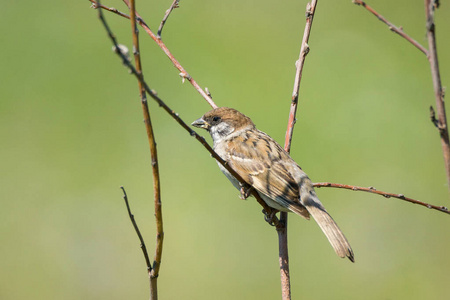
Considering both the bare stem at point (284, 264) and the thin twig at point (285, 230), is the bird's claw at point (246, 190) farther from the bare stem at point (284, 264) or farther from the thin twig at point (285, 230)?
the bare stem at point (284, 264)

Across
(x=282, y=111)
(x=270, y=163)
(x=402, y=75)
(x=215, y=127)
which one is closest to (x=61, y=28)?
(x=282, y=111)

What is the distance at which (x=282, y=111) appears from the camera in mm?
5305

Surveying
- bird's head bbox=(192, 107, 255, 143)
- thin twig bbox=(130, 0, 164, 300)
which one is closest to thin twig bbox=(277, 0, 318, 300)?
thin twig bbox=(130, 0, 164, 300)

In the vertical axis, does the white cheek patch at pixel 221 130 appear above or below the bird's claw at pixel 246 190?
above

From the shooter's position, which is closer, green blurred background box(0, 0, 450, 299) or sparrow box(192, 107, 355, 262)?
sparrow box(192, 107, 355, 262)

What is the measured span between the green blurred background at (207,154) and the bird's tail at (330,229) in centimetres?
143

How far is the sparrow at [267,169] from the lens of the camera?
7.62ft

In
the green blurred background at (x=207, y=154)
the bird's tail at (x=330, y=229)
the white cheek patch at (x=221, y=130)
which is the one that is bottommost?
the bird's tail at (x=330, y=229)

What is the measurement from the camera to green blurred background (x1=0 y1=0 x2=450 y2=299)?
4.14 meters

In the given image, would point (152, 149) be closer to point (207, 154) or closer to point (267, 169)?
point (267, 169)

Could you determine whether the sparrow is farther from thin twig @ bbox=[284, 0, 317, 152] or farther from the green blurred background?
the green blurred background

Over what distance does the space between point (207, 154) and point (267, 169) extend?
2.46 m

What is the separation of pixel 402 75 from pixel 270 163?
3.43 meters

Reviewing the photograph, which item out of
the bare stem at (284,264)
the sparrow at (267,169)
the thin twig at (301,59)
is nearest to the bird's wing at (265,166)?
the sparrow at (267,169)
